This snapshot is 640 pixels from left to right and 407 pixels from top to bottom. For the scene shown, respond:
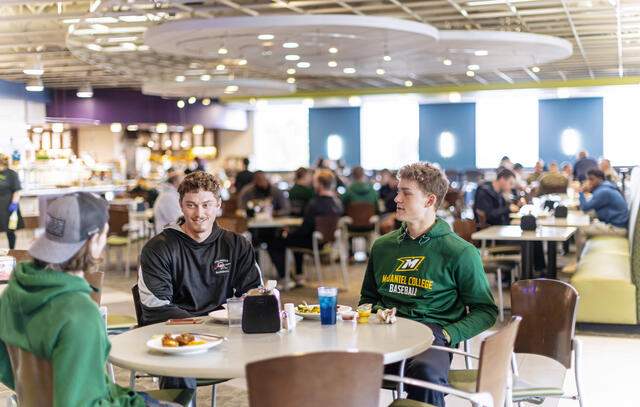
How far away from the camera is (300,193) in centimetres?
1036

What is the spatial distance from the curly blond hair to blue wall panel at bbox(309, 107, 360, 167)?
798 inches

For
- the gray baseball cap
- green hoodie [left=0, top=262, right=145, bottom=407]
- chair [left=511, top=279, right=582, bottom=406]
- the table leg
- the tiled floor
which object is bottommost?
the tiled floor

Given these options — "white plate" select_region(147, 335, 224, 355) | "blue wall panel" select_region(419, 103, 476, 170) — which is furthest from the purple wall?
"white plate" select_region(147, 335, 224, 355)

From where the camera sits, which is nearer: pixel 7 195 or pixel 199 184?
pixel 199 184

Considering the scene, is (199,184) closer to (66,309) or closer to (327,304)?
(327,304)

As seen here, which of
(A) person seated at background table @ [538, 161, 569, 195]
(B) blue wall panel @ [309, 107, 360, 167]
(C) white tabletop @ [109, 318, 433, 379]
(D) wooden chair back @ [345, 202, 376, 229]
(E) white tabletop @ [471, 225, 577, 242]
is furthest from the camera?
(B) blue wall panel @ [309, 107, 360, 167]

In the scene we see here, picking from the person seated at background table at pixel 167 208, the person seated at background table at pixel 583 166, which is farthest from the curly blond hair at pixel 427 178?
the person seated at background table at pixel 583 166

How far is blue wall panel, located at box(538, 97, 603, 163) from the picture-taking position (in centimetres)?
2102

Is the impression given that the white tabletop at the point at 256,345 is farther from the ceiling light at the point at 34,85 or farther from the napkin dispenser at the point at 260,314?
the ceiling light at the point at 34,85

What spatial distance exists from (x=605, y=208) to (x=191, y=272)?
21.6ft

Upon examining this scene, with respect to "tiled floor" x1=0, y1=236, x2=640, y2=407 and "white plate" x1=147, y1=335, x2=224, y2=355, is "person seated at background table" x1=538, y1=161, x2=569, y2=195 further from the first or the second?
"white plate" x1=147, y1=335, x2=224, y2=355

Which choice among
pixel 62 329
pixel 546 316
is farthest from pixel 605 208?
pixel 62 329

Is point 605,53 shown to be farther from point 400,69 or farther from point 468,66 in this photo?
point 400,69

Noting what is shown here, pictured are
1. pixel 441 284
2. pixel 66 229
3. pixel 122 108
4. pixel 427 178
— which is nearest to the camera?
pixel 66 229
